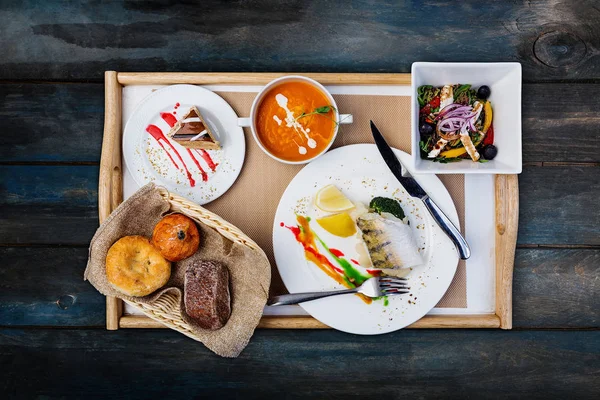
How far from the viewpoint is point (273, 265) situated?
1713mm

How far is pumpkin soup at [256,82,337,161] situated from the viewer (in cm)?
162

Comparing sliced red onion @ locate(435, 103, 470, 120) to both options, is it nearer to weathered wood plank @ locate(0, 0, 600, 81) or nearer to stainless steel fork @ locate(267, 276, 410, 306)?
weathered wood plank @ locate(0, 0, 600, 81)

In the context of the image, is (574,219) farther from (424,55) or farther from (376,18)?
(376,18)

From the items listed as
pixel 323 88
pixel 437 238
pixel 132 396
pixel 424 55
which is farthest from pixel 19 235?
pixel 424 55

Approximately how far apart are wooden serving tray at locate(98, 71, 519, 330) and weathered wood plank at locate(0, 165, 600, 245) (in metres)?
0.27

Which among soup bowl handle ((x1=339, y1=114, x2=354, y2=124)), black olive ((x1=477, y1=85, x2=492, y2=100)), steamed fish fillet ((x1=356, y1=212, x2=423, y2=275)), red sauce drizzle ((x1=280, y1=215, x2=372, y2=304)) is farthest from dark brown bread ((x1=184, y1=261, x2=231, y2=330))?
black olive ((x1=477, y1=85, x2=492, y2=100))

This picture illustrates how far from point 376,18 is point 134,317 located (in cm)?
147

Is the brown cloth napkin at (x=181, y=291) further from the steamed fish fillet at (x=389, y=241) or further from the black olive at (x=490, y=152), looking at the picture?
the black olive at (x=490, y=152)

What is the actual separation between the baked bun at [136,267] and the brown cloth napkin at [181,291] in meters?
0.03

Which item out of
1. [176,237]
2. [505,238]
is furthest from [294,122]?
[505,238]

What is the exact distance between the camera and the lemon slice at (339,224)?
5.51ft

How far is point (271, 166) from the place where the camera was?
1713 millimetres

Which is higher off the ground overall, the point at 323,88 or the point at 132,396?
the point at 323,88

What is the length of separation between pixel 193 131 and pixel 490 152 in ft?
3.25
